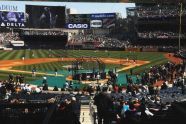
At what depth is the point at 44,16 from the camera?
9925cm

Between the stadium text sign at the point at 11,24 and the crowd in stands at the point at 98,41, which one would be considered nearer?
the stadium text sign at the point at 11,24

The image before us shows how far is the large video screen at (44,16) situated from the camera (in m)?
98.6

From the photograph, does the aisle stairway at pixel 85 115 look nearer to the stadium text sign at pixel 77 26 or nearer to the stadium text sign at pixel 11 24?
the stadium text sign at pixel 11 24

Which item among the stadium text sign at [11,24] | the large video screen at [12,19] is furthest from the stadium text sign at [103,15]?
the stadium text sign at [11,24]

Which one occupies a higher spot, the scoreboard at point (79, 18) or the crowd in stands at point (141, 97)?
the scoreboard at point (79, 18)

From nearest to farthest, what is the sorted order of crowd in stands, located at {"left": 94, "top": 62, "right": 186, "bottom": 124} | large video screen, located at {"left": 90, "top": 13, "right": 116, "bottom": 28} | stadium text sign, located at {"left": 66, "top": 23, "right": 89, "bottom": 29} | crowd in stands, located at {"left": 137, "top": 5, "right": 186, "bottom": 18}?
crowd in stands, located at {"left": 94, "top": 62, "right": 186, "bottom": 124}
crowd in stands, located at {"left": 137, "top": 5, "right": 186, "bottom": 18}
stadium text sign, located at {"left": 66, "top": 23, "right": 89, "bottom": 29}
large video screen, located at {"left": 90, "top": 13, "right": 116, "bottom": 28}

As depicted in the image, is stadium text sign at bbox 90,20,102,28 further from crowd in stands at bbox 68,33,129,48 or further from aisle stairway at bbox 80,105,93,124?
aisle stairway at bbox 80,105,93,124

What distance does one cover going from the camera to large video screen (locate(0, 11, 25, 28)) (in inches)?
3848

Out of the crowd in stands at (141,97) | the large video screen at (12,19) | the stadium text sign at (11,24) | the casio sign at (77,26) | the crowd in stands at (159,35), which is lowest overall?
the crowd in stands at (141,97)

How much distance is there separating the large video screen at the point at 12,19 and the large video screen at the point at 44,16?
5.48ft

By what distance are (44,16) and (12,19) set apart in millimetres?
7269

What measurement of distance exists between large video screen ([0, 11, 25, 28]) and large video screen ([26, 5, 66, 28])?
1.67 meters

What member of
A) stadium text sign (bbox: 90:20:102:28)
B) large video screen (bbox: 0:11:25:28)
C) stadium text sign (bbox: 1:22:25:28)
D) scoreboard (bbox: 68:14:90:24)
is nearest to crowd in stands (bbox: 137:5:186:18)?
stadium text sign (bbox: 90:20:102:28)

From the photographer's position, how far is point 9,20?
9788 cm
